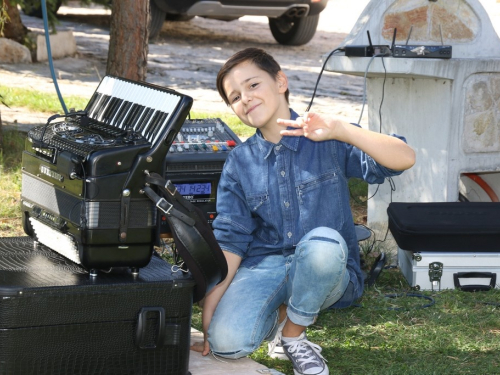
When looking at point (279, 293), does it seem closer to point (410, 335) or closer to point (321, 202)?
point (321, 202)

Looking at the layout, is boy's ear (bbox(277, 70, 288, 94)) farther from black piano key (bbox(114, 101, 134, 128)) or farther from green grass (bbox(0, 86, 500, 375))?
green grass (bbox(0, 86, 500, 375))

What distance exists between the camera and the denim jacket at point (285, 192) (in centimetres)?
310

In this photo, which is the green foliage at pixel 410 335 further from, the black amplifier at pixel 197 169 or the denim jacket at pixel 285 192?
the black amplifier at pixel 197 169

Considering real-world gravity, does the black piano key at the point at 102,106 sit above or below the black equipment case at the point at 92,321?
above

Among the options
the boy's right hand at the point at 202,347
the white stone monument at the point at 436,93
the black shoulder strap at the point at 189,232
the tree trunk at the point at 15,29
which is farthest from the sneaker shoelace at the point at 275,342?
the tree trunk at the point at 15,29

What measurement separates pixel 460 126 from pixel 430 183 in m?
Answer: 0.32

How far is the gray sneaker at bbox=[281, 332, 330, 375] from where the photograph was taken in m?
2.85

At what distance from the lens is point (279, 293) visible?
120 inches

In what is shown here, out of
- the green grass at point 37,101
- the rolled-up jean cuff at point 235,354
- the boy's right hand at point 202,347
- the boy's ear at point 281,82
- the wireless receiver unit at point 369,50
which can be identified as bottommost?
the boy's right hand at point 202,347

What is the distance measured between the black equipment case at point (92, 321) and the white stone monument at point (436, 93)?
1.95m

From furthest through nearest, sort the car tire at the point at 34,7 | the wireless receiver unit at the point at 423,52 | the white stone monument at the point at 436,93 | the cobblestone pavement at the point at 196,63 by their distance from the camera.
A: the car tire at the point at 34,7, the cobblestone pavement at the point at 196,63, the white stone monument at the point at 436,93, the wireless receiver unit at the point at 423,52

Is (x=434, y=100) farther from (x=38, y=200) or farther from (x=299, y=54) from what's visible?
(x=299, y=54)

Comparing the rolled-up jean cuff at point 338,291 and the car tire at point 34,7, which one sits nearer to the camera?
the rolled-up jean cuff at point 338,291

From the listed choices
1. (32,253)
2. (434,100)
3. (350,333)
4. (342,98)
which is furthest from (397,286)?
(342,98)
